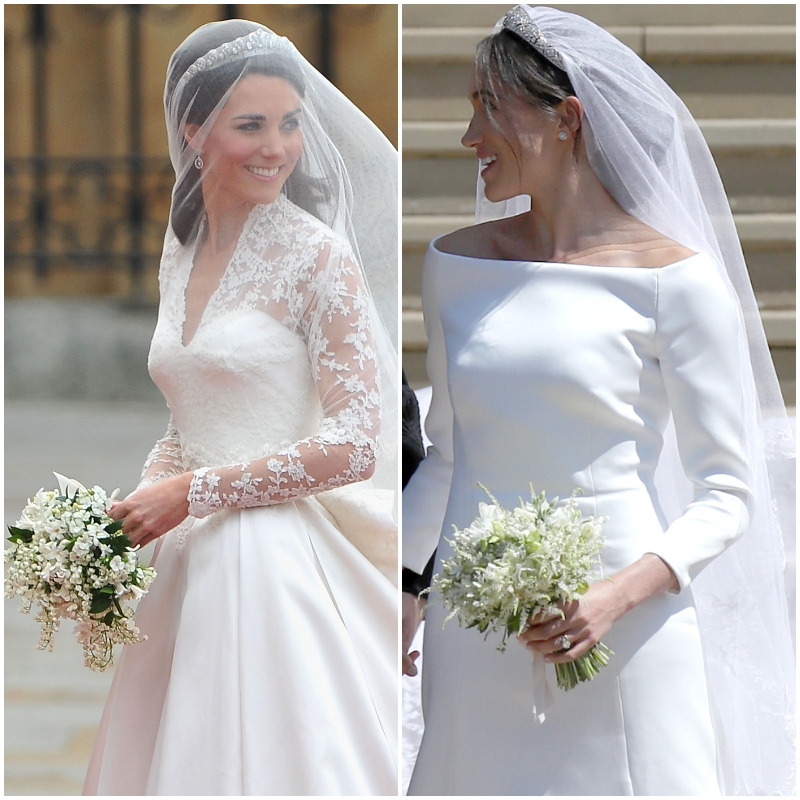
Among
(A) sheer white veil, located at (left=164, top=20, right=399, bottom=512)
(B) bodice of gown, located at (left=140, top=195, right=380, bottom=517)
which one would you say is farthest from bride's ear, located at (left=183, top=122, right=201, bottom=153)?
(B) bodice of gown, located at (left=140, top=195, right=380, bottom=517)

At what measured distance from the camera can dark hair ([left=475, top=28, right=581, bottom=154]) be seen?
4.69 ft

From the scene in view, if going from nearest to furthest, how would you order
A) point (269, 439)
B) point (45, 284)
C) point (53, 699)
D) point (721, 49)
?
1. point (269, 439)
2. point (45, 284)
3. point (53, 699)
4. point (721, 49)

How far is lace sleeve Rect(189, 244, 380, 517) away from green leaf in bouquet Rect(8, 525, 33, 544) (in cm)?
22

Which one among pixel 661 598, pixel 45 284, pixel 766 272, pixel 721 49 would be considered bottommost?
pixel 661 598

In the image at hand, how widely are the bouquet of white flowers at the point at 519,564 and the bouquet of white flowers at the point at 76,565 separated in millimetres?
447

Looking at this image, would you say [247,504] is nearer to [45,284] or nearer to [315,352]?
[315,352]

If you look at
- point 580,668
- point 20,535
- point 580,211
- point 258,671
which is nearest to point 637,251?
point 580,211

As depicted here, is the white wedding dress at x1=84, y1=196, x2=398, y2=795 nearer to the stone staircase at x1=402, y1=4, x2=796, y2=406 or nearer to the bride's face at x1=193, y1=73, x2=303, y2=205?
the bride's face at x1=193, y1=73, x2=303, y2=205

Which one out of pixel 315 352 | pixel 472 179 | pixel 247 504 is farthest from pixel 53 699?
pixel 472 179

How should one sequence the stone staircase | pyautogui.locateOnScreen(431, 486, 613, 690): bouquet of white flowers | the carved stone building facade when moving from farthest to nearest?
the stone staircase → the carved stone building facade → pyautogui.locateOnScreen(431, 486, 613, 690): bouquet of white flowers

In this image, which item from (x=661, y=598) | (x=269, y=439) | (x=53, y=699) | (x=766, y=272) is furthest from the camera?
(x=766, y=272)

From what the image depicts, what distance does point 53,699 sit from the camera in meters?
1.93

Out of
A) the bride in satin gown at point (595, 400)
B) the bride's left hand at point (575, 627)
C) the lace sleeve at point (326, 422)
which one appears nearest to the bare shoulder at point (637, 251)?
the bride in satin gown at point (595, 400)

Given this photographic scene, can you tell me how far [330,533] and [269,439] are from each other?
17 centimetres
